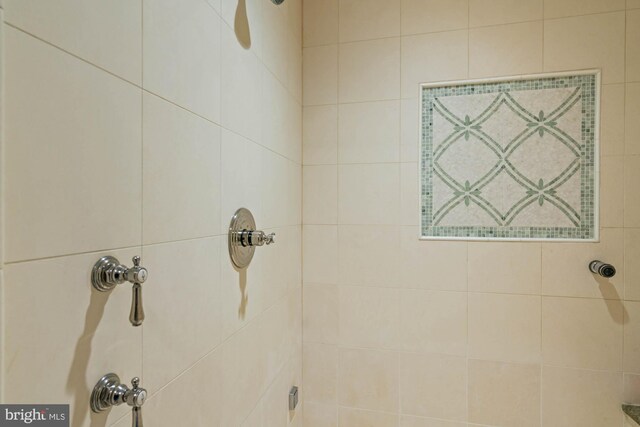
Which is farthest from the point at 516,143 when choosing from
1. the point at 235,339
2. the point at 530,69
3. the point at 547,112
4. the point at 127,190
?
the point at 127,190

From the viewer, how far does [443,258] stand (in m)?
1.45

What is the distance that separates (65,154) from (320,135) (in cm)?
123

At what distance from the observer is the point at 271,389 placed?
3.94 ft

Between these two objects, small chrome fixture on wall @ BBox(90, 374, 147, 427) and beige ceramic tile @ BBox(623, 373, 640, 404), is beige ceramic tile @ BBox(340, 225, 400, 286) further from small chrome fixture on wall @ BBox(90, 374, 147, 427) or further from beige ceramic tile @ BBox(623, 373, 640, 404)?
small chrome fixture on wall @ BBox(90, 374, 147, 427)

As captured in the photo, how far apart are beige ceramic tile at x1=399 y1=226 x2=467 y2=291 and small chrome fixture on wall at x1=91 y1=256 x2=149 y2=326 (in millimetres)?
1184

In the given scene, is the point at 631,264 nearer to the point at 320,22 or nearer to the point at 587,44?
the point at 587,44

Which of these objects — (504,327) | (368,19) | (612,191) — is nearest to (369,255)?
(504,327)

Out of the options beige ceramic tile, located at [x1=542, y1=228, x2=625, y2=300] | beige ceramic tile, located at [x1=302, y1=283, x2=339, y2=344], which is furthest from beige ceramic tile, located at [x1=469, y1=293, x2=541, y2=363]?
beige ceramic tile, located at [x1=302, y1=283, x2=339, y2=344]

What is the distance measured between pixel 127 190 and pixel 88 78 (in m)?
0.17

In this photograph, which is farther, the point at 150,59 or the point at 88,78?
the point at 150,59

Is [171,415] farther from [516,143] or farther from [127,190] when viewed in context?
[516,143]

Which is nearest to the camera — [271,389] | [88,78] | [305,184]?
[88,78]

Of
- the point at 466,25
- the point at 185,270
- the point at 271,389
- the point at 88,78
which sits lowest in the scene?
the point at 271,389

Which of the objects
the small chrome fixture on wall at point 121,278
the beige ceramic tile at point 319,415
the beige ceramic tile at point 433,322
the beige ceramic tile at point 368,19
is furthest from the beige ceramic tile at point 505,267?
the small chrome fixture on wall at point 121,278
